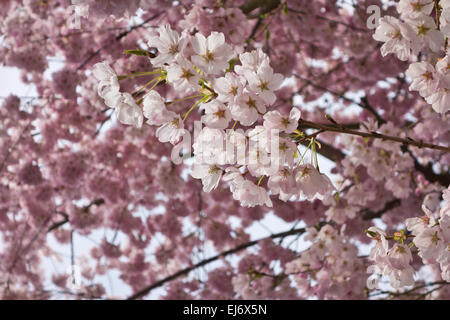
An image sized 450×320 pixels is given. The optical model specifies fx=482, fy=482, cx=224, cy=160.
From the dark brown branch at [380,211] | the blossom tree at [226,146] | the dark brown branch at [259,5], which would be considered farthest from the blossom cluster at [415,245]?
the dark brown branch at [380,211]

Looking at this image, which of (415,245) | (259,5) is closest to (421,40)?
(415,245)

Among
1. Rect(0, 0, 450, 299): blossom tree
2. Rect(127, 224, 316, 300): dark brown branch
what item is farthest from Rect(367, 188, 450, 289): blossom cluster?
Rect(127, 224, 316, 300): dark brown branch

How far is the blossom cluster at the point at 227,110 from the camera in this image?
4.14ft

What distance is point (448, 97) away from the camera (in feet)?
4.77

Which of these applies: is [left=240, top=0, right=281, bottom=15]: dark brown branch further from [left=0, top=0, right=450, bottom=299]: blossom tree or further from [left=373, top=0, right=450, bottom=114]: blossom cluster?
[left=373, top=0, right=450, bottom=114]: blossom cluster

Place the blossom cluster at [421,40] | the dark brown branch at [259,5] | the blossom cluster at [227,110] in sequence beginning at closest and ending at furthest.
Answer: the blossom cluster at [227,110]
the blossom cluster at [421,40]
the dark brown branch at [259,5]

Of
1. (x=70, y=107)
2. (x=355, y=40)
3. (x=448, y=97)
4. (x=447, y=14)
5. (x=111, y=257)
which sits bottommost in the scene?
(x=448, y=97)

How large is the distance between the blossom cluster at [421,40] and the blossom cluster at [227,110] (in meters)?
0.44

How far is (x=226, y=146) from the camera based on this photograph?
131 cm

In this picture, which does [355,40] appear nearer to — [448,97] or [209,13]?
[209,13]

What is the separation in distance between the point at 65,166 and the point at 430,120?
3.04m

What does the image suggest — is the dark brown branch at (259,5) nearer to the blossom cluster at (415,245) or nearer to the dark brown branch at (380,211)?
the dark brown branch at (380,211)

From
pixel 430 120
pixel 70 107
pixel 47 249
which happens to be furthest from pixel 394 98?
pixel 47 249
